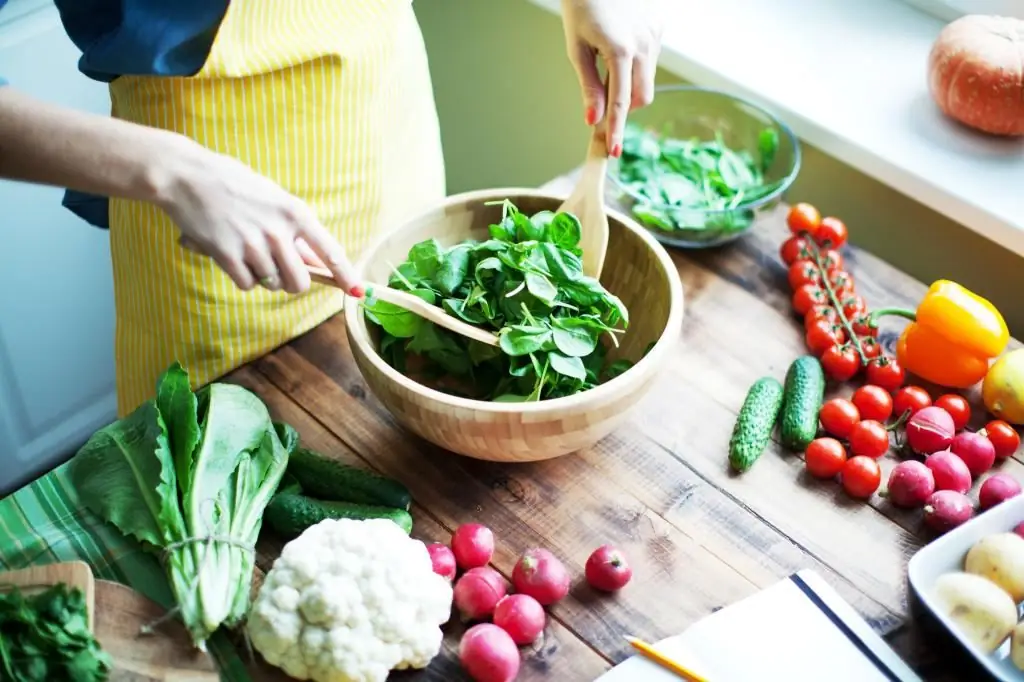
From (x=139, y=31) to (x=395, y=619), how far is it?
667 mm

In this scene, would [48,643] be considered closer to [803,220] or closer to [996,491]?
[996,491]

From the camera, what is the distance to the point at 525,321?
3.56 ft

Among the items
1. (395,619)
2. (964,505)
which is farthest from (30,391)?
(964,505)

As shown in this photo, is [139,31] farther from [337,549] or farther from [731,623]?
[731,623]

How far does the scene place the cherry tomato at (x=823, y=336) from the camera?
4.12 ft

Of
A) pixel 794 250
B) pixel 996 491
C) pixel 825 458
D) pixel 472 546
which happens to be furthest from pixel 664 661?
pixel 794 250

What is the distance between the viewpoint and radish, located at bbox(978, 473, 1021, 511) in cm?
108

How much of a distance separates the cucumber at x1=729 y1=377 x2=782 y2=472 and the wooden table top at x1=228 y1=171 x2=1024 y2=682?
2 cm

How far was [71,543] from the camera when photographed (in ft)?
3.28

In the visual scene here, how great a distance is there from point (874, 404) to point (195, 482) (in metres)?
0.75

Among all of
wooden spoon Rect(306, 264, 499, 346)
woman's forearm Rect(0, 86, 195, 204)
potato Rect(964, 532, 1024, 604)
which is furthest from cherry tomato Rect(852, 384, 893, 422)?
woman's forearm Rect(0, 86, 195, 204)

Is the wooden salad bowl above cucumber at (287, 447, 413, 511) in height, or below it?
above

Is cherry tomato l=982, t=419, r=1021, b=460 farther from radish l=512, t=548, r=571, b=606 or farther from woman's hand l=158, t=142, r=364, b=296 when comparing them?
woman's hand l=158, t=142, r=364, b=296

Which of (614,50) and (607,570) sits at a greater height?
(614,50)
